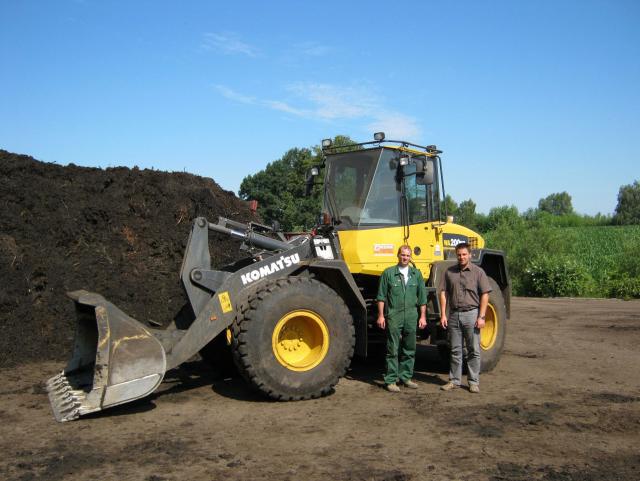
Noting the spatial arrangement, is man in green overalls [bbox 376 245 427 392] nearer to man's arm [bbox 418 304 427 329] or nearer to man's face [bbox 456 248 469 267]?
man's arm [bbox 418 304 427 329]

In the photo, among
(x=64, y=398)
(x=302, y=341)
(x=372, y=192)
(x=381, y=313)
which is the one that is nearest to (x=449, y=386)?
(x=381, y=313)

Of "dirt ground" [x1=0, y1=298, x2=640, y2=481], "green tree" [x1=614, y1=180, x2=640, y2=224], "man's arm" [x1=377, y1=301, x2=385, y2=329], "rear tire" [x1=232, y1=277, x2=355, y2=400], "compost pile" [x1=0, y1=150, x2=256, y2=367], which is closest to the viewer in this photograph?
"dirt ground" [x1=0, y1=298, x2=640, y2=481]

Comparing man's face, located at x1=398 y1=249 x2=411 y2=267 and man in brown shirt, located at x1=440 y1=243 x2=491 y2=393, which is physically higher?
man's face, located at x1=398 y1=249 x2=411 y2=267

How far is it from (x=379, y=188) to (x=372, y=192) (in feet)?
0.37

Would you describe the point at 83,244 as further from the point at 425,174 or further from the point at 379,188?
the point at 425,174

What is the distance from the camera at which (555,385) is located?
700cm

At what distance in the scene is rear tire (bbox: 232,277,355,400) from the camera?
231 inches

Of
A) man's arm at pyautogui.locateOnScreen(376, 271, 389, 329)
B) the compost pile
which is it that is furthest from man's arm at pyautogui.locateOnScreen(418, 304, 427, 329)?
the compost pile

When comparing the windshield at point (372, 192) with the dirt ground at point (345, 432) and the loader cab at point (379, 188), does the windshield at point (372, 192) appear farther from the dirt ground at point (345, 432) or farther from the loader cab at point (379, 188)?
the dirt ground at point (345, 432)

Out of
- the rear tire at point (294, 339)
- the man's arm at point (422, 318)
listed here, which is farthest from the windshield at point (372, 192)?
the rear tire at point (294, 339)

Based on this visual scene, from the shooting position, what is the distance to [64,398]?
226 inches

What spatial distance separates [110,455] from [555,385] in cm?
497

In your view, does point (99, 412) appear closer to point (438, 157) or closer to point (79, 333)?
point (79, 333)

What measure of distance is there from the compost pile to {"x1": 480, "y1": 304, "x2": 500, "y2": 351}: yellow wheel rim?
4.20m
